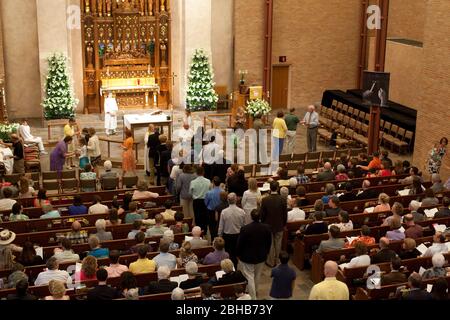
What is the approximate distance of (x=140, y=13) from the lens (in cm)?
2420

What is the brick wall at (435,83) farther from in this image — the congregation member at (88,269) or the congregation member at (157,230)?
the congregation member at (88,269)

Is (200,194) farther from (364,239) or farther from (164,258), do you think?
(364,239)

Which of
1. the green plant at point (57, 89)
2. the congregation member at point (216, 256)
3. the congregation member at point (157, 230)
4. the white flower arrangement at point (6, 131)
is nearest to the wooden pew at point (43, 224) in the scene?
the congregation member at point (157, 230)

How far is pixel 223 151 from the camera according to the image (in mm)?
17422

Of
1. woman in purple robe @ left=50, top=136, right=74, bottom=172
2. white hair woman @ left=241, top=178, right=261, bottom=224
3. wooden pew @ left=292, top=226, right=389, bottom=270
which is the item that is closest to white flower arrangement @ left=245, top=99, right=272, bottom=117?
woman in purple robe @ left=50, top=136, right=74, bottom=172

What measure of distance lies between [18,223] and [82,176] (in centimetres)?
320

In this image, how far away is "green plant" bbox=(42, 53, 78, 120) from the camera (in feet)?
72.0

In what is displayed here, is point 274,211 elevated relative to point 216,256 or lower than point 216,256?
elevated

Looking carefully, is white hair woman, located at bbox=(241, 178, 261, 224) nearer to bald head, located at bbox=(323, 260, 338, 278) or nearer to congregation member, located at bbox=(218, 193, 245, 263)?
congregation member, located at bbox=(218, 193, 245, 263)

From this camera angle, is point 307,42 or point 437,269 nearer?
point 437,269

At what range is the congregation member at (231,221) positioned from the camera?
38.5 feet

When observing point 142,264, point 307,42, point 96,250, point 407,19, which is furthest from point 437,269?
point 307,42

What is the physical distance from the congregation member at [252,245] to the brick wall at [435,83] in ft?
27.5

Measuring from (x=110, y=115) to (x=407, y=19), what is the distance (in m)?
11.4
